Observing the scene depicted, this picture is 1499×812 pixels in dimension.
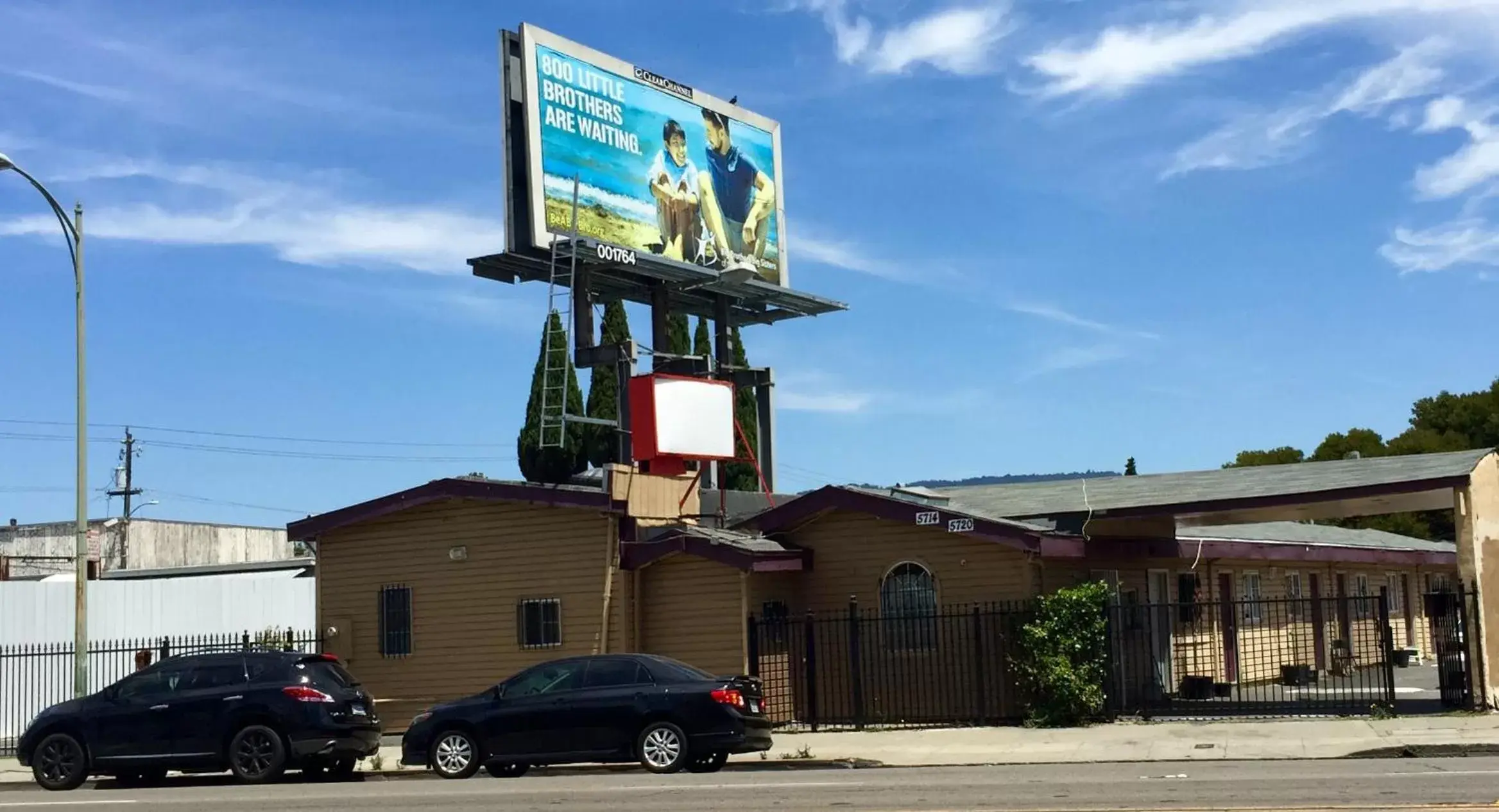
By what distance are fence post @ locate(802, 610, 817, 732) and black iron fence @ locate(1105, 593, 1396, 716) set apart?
13.9ft

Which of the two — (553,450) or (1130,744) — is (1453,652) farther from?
(553,450)

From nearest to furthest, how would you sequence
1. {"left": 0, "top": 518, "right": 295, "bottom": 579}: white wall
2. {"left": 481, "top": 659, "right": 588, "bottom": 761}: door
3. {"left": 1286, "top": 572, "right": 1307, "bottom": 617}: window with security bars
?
1. {"left": 481, "top": 659, "right": 588, "bottom": 761}: door
2. {"left": 1286, "top": 572, "right": 1307, "bottom": 617}: window with security bars
3. {"left": 0, "top": 518, "right": 295, "bottom": 579}: white wall

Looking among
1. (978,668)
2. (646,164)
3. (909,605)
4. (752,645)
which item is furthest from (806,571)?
(646,164)

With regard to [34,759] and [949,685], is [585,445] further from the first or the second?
[34,759]

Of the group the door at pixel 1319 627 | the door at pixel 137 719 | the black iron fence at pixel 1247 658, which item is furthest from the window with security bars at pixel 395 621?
the door at pixel 1319 627

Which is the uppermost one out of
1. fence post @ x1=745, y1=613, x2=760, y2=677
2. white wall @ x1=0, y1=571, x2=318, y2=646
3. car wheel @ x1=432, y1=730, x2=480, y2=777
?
white wall @ x1=0, y1=571, x2=318, y2=646

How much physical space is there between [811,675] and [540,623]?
4609 mm

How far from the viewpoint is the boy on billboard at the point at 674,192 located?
34.7 meters

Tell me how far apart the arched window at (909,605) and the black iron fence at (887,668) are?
0.9 inches

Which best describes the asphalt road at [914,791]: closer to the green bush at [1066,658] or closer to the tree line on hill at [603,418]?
the green bush at [1066,658]

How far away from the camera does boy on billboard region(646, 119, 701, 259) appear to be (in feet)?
114

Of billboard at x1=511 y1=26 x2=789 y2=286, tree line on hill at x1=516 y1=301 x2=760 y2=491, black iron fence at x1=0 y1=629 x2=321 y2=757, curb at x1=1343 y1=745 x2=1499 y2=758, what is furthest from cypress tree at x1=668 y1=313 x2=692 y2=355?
curb at x1=1343 y1=745 x2=1499 y2=758

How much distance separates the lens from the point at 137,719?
63.8ft

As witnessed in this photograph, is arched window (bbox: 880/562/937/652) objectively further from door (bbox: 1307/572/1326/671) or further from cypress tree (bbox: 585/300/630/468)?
cypress tree (bbox: 585/300/630/468)
